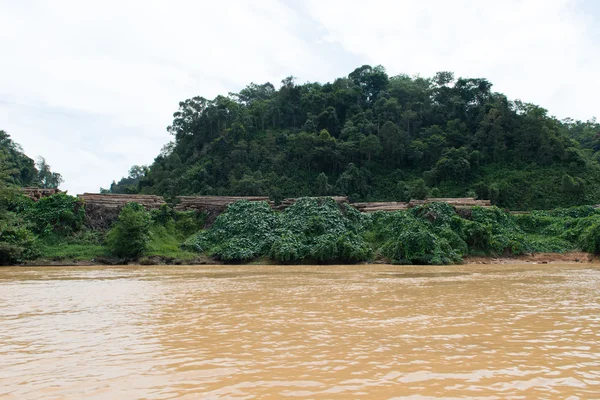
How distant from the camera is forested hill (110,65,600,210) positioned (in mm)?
41219

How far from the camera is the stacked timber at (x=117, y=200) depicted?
2617 centimetres

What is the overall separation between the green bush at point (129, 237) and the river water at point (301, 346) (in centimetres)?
1287

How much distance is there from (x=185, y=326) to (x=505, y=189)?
3953cm

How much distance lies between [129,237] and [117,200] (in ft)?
18.3

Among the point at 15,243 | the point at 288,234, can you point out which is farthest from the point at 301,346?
the point at 15,243

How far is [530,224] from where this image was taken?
2700 centimetres

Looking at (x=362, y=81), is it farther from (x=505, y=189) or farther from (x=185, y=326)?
(x=185, y=326)

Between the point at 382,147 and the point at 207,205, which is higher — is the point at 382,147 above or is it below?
above

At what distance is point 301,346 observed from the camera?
4965mm

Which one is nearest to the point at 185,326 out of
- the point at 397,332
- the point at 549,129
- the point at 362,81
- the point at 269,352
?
the point at 269,352

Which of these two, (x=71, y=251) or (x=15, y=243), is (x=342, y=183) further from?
(x=15, y=243)

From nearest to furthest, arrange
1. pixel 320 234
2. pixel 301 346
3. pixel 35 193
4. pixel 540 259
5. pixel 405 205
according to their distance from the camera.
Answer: pixel 301 346 → pixel 540 259 → pixel 320 234 → pixel 35 193 → pixel 405 205

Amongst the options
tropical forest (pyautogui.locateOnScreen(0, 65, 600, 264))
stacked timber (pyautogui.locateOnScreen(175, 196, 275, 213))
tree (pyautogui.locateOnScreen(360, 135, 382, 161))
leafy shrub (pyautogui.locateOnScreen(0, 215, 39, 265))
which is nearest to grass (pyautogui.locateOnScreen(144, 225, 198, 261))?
tropical forest (pyautogui.locateOnScreen(0, 65, 600, 264))

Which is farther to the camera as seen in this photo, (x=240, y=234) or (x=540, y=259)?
(x=240, y=234)
